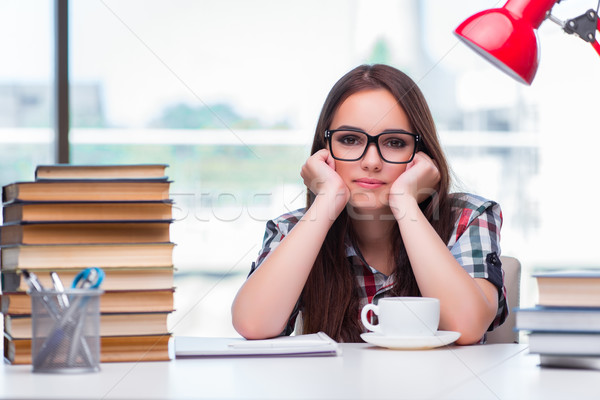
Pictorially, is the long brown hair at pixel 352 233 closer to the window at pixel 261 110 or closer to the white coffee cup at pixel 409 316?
the white coffee cup at pixel 409 316

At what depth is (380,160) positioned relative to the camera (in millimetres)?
1479

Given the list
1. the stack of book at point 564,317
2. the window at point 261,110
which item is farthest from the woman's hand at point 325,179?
the window at point 261,110

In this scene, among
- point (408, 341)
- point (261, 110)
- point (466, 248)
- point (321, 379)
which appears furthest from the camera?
point (261, 110)

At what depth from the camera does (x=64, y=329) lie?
0.83 meters

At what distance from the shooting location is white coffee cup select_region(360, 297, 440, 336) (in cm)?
107

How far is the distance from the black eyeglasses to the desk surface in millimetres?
610

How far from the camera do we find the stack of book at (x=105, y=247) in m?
0.92

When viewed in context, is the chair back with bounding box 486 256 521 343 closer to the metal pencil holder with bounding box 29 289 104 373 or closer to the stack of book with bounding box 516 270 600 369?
the stack of book with bounding box 516 270 600 369

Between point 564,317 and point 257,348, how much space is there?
0.45 meters

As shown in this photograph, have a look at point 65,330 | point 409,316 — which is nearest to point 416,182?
point 409,316

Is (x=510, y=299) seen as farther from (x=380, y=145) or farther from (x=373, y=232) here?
(x=380, y=145)

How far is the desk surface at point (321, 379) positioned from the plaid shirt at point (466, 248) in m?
0.41

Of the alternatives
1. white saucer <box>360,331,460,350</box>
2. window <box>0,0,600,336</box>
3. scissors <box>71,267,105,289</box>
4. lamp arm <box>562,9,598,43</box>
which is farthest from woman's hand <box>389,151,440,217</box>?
window <box>0,0,600,336</box>

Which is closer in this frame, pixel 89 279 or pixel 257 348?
pixel 89 279
